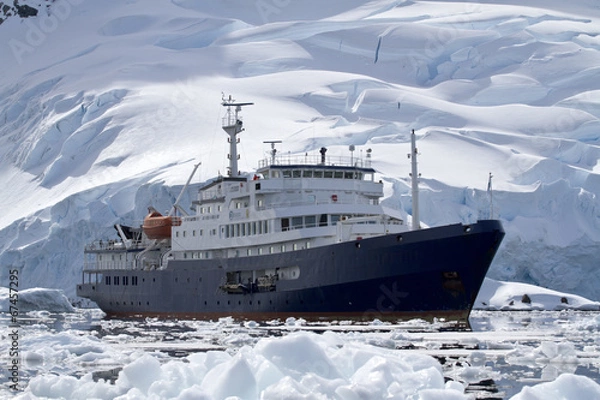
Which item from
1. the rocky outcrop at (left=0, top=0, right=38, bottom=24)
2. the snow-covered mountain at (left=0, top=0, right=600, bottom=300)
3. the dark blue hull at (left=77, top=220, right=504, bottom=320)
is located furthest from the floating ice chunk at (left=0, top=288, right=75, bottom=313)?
the rocky outcrop at (left=0, top=0, right=38, bottom=24)

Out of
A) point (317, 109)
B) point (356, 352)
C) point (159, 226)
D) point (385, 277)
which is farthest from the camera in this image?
point (317, 109)

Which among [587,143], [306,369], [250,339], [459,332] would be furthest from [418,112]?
[306,369]

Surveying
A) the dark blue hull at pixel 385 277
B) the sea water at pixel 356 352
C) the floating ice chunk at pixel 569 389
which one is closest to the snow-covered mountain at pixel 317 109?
the dark blue hull at pixel 385 277

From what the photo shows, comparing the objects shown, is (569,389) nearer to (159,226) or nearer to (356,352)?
(356,352)

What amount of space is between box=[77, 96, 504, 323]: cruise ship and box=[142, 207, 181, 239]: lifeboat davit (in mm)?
50

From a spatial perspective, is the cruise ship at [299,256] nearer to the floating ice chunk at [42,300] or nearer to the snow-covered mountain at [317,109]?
the floating ice chunk at [42,300]

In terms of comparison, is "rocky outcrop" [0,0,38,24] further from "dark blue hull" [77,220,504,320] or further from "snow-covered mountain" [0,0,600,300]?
"dark blue hull" [77,220,504,320]

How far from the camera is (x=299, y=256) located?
104 ft

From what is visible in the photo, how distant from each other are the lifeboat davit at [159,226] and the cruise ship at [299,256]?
5 cm

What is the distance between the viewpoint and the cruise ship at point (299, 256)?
96.0ft

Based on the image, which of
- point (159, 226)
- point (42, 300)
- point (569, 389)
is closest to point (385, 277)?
point (159, 226)

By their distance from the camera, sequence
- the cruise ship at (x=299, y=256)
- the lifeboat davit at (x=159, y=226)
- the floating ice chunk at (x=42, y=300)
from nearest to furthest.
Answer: the cruise ship at (x=299, y=256) < the lifeboat davit at (x=159, y=226) < the floating ice chunk at (x=42, y=300)

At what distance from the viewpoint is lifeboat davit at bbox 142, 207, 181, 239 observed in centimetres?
3897

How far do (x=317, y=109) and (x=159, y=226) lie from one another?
26470mm
